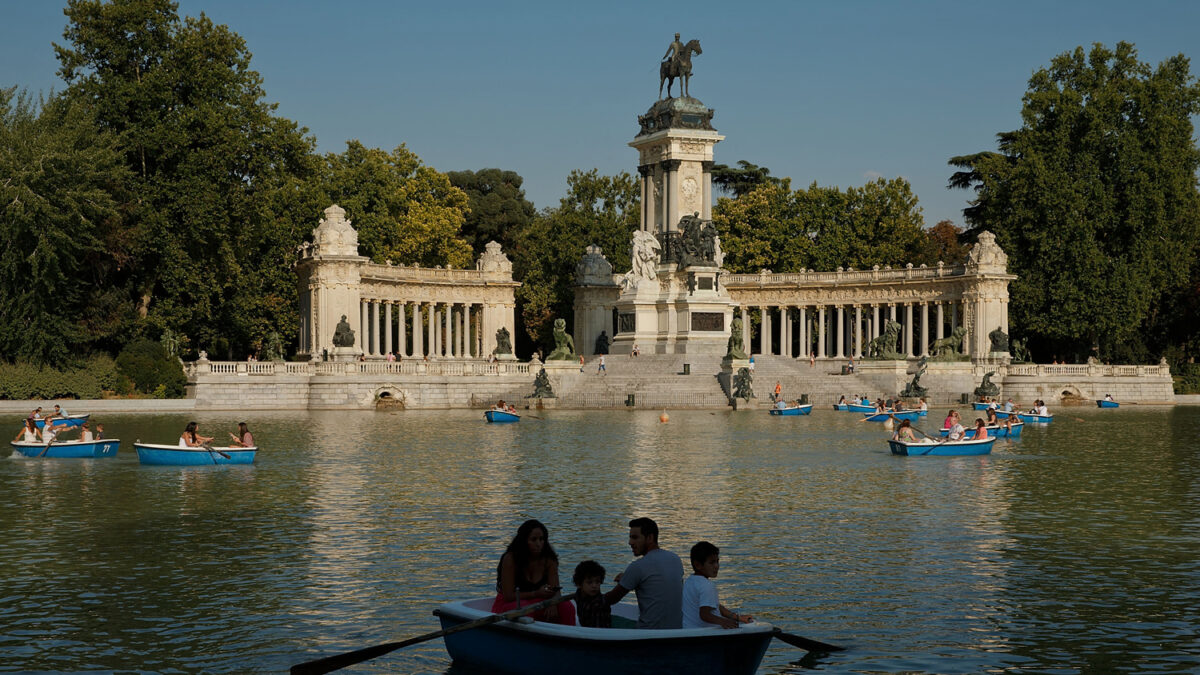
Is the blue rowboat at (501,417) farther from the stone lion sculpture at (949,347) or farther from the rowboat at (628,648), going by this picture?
the rowboat at (628,648)

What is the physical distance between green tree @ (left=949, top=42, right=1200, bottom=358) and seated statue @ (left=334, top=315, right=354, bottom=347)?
126 ft

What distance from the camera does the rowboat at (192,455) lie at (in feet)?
109

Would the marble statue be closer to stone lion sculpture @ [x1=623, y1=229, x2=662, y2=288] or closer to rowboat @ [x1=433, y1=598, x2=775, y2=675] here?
stone lion sculpture @ [x1=623, y1=229, x2=662, y2=288]

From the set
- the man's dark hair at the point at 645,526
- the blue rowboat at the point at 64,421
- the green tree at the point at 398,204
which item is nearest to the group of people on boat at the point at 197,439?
the blue rowboat at the point at 64,421

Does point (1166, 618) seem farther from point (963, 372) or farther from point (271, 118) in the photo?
point (271, 118)

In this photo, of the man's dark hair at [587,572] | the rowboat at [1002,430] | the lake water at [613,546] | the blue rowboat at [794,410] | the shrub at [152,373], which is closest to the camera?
the man's dark hair at [587,572]

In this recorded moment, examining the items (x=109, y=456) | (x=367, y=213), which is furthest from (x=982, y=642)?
(x=367, y=213)

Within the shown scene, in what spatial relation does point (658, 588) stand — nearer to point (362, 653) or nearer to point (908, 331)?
point (362, 653)

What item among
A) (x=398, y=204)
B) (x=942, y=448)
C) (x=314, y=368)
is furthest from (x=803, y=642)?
(x=398, y=204)

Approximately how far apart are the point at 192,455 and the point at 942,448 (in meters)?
19.7

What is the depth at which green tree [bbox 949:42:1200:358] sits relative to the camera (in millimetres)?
75812

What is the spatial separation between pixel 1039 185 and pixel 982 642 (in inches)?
2625

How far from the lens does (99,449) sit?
36.3 meters

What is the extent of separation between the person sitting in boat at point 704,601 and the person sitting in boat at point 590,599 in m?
0.81
